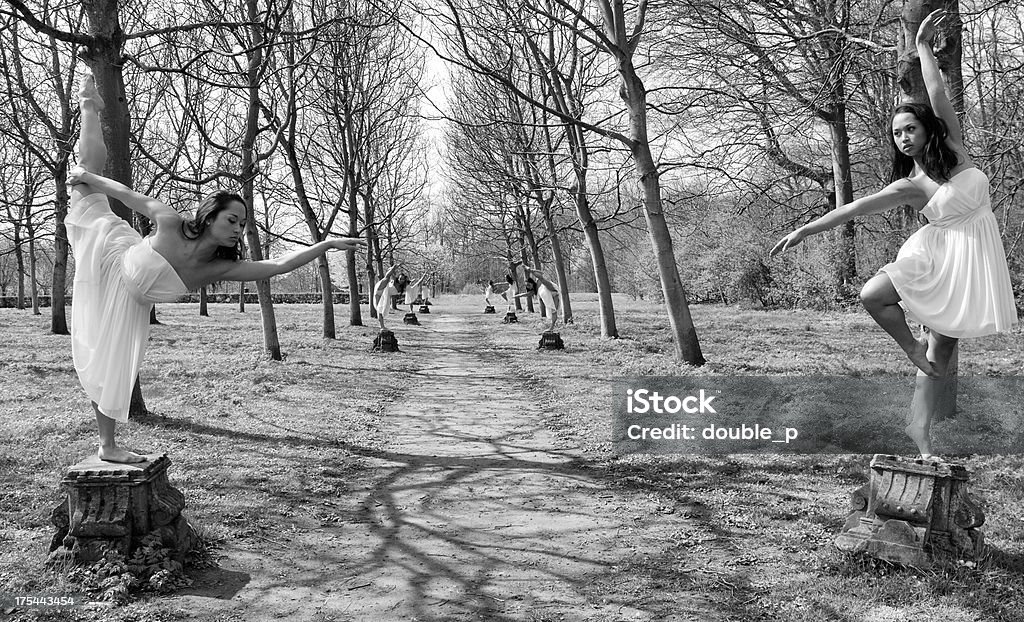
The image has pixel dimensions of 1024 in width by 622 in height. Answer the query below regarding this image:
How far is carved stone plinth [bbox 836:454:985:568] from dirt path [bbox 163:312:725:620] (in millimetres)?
1015

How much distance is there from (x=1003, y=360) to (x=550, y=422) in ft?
27.0

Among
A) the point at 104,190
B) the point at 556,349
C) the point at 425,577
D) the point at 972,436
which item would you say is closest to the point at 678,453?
the point at 972,436

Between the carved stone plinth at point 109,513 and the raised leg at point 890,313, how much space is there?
13.4 feet

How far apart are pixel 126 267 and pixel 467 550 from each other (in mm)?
2609

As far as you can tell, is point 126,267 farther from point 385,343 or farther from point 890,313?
point 385,343

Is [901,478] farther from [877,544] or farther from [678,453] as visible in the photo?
[678,453]

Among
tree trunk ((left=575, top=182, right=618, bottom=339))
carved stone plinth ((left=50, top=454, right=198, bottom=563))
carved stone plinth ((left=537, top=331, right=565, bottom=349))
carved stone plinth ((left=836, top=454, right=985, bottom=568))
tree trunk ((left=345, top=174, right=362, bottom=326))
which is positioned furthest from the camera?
tree trunk ((left=345, top=174, right=362, bottom=326))

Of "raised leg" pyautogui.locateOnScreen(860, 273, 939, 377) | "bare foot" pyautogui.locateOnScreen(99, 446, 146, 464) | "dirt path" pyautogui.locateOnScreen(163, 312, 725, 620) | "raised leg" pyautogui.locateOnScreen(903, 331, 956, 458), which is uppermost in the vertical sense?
"raised leg" pyautogui.locateOnScreen(860, 273, 939, 377)

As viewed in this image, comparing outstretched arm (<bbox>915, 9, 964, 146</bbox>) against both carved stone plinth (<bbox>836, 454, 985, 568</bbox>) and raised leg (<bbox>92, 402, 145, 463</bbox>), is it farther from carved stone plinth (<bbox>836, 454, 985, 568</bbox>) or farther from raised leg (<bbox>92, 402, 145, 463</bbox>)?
raised leg (<bbox>92, 402, 145, 463</bbox>)

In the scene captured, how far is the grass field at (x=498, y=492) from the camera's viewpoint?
3486 mm

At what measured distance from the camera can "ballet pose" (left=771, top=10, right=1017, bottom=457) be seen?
356 centimetres

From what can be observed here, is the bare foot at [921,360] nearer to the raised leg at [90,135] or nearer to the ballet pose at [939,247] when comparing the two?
the ballet pose at [939,247]

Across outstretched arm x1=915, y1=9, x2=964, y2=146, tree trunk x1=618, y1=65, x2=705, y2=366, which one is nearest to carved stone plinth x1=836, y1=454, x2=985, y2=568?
outstretched arm x1=915, y1=9, x2=964, y2=146

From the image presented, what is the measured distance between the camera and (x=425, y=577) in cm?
394
